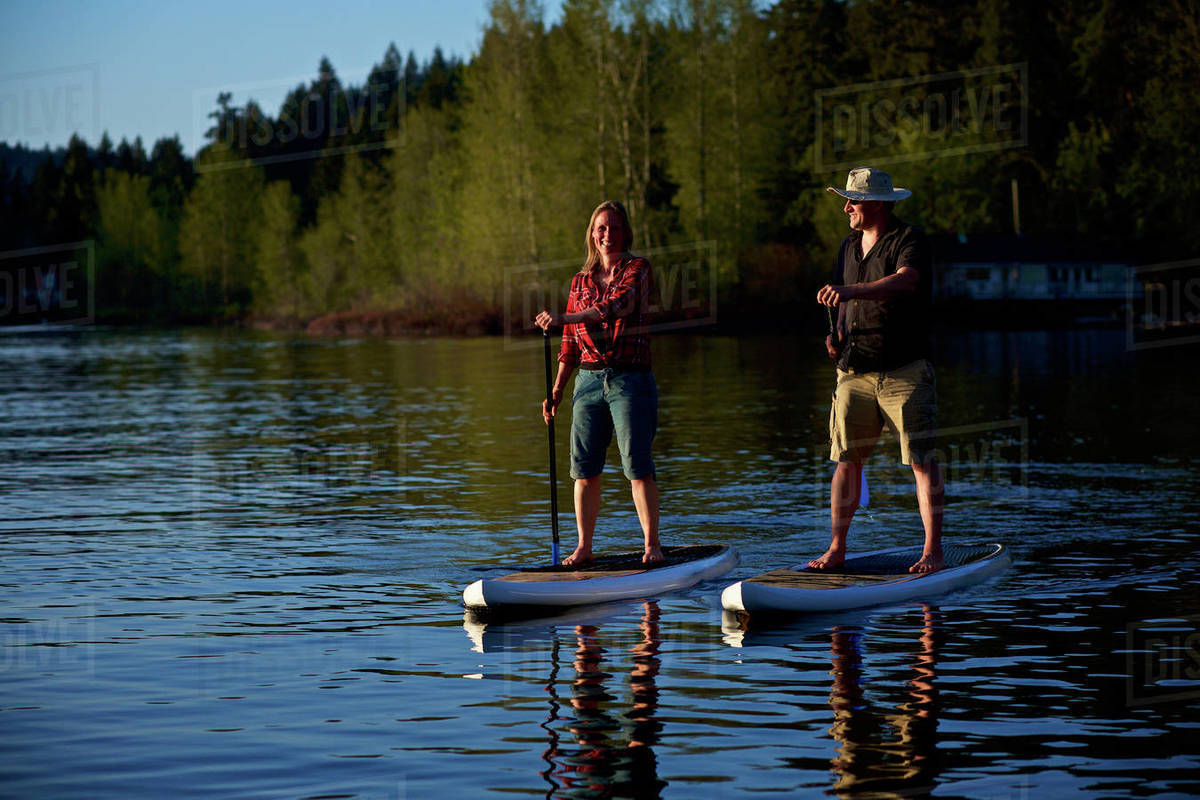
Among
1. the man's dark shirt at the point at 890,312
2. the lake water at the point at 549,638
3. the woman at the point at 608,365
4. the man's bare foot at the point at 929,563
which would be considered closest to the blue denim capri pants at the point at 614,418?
the woman at the point at 608,365

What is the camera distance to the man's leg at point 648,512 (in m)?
10.1

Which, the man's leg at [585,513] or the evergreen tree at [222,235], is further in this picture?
the evergreen tree at [222,235]

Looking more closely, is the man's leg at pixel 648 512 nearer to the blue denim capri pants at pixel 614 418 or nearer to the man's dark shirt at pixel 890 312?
the blue denim capri pants at pixel 614 418

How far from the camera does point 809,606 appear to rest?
9.37 m

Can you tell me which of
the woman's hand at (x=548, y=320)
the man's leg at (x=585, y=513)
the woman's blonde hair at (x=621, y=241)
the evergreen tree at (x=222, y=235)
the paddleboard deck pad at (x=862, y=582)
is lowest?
the paddleboard deck pad at (x=862, y=582)

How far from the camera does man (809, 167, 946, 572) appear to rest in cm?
955

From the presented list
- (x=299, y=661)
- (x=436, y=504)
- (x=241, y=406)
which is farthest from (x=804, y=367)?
(x=299, y=661)

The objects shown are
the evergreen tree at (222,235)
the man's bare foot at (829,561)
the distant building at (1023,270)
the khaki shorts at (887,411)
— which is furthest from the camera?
the evergreen tree at (222,235)

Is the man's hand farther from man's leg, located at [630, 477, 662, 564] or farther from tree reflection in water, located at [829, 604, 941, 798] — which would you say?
tree reflection in water, located at [829, 604, 941, 798]

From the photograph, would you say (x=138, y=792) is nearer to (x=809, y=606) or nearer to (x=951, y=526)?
(x=809, y=606)

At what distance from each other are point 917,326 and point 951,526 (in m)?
4.07

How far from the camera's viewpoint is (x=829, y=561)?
10109 mm

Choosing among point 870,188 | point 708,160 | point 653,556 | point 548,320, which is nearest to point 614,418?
point 548,320

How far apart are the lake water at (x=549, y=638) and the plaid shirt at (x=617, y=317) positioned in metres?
1.66
